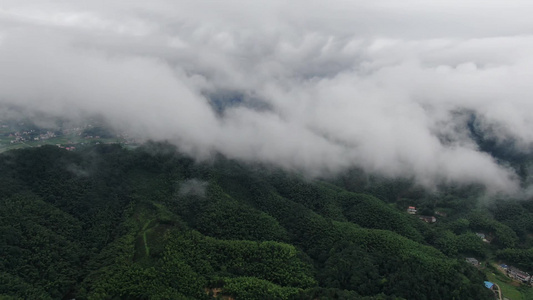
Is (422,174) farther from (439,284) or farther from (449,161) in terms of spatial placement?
(439,284)

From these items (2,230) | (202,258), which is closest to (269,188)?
(202,258)

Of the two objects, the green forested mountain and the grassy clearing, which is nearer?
the green forested mountain

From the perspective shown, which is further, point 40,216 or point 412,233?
point 412,233

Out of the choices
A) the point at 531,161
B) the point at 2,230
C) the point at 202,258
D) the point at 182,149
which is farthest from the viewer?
the point at 531,161

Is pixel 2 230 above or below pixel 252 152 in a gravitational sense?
below

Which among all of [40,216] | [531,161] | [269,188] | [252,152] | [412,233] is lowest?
[40,216]

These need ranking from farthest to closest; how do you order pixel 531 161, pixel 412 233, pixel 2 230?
pixel 531 161, pixel 412 233, pixel 2 230

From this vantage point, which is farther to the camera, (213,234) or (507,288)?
(213,234)

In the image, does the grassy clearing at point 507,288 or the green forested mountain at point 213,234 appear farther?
the grassy clearing at point 507,288
